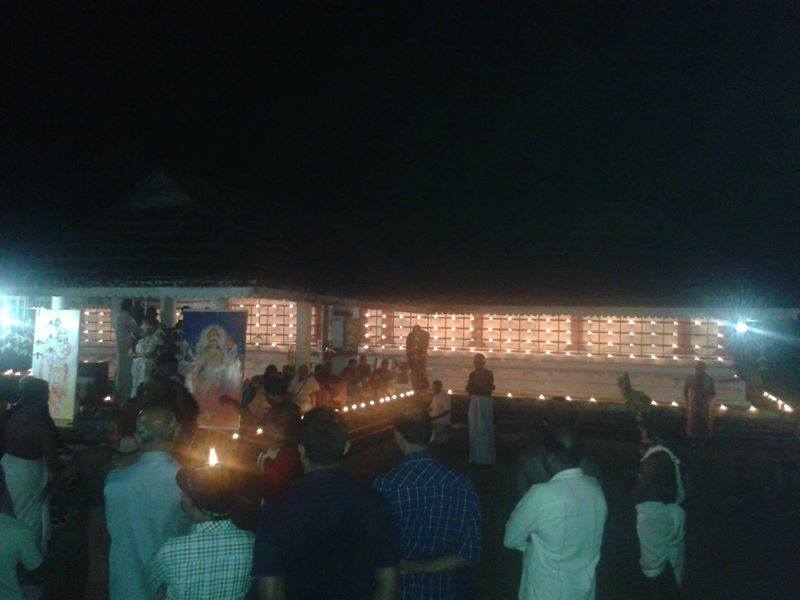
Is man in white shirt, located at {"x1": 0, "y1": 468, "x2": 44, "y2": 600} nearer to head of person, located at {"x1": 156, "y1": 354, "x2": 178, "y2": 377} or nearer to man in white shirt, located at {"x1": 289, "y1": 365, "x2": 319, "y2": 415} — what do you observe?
head of person, located at {"x1": 156, "y1": 354, "x2": 178, "y2": 377}

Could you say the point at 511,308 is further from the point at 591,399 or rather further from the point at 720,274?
the point at 720,274

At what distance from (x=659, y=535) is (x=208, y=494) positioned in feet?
12.5

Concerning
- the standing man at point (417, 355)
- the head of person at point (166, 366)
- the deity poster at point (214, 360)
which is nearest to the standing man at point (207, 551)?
the head of person at point (166, 366)

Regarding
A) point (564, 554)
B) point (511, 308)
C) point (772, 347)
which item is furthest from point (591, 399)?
point (564, 554)

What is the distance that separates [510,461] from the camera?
13000mm

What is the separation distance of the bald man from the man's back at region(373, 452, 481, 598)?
1254mm

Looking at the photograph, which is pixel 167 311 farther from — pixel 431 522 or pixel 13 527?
pixel 431 522

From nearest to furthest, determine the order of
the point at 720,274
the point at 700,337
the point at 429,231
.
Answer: the point at 720,274 < the point at 700,337 < the point at 429,231

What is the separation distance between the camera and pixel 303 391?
1259 centimetres

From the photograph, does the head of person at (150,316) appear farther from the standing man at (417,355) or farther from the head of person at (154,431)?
the head of person at (154,431)

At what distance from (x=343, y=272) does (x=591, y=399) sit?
21.3ft

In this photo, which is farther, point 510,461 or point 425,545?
point 510,461

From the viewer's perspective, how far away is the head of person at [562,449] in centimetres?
388

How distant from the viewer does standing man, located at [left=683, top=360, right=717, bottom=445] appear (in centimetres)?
1347
